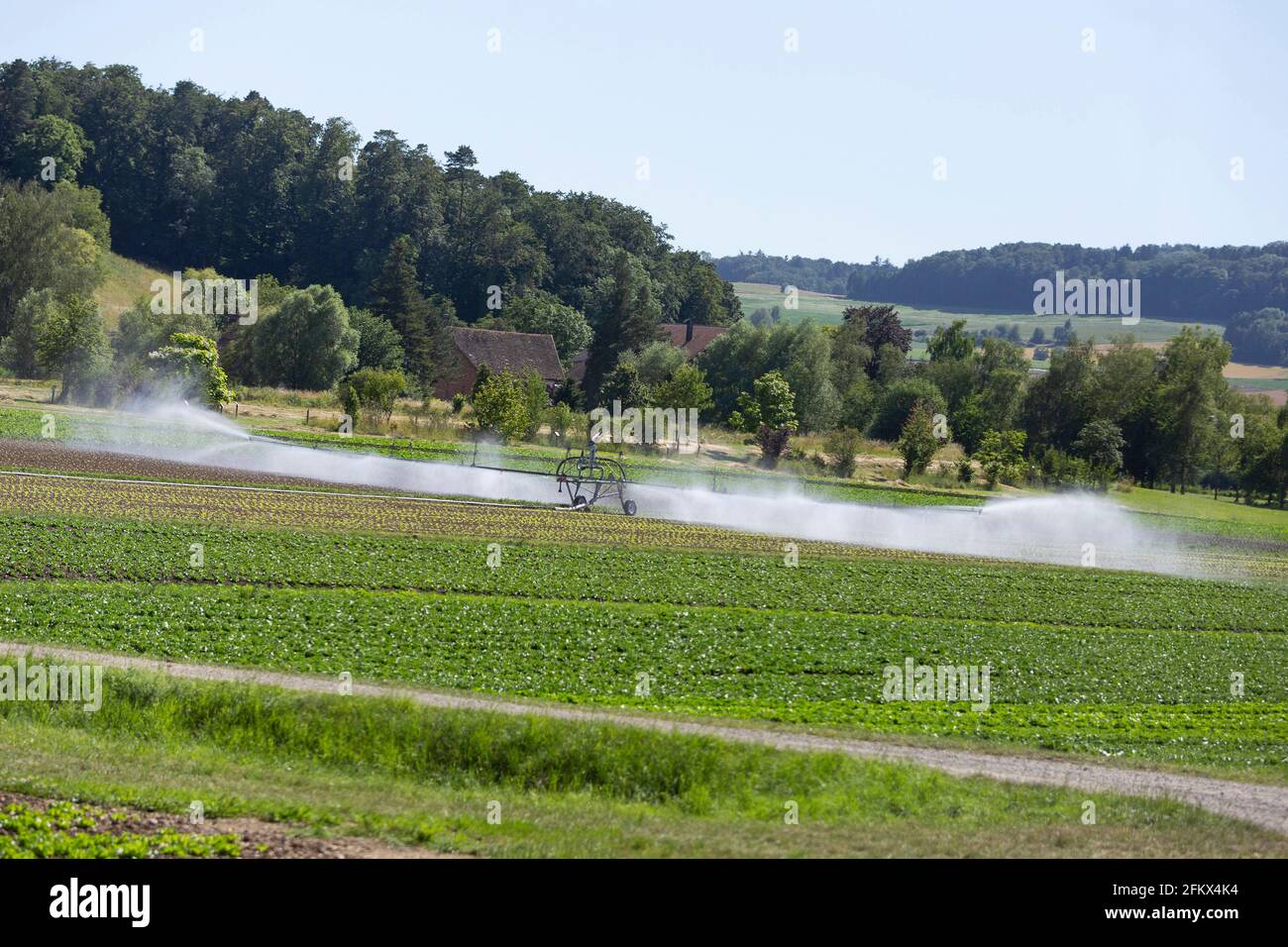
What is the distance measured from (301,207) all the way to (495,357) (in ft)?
160

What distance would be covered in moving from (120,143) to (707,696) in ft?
496

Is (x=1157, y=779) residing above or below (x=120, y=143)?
below

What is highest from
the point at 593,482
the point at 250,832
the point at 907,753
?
the point at 593,482

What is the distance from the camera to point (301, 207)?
480 ft

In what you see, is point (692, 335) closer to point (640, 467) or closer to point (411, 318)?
point (411, 318)

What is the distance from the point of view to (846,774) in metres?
17.8

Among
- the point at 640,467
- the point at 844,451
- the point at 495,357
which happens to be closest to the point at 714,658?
the point at 640,467

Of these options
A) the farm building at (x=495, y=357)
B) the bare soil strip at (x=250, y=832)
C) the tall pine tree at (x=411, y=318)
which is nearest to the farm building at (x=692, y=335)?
the farm building at (x=495, y=357)

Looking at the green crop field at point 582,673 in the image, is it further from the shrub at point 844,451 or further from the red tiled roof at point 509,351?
the red tiled roof at point 509,351

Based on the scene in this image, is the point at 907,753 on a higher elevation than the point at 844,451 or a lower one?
lower

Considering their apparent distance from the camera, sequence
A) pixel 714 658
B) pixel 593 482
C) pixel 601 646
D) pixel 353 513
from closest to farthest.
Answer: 1. pixel 714 658
2. pixel 601 646
3. pixel 353 513
4. pixel 593 482

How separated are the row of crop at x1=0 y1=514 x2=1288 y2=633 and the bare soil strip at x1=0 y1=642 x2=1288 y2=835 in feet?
32.8
